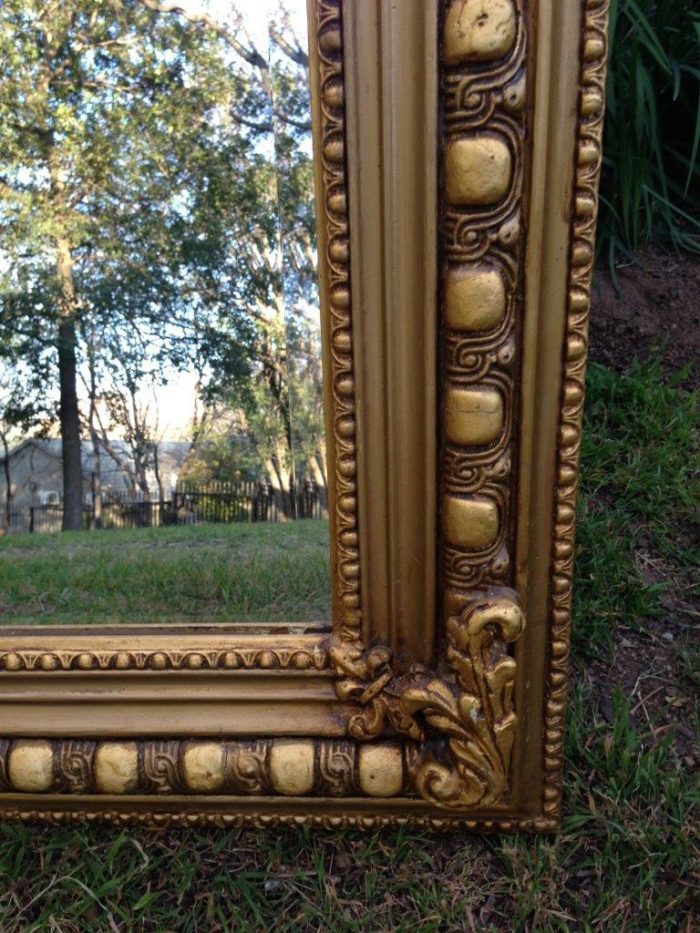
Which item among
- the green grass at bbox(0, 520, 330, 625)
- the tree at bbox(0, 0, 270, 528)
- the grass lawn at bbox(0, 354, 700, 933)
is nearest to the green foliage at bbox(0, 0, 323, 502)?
the tree at bbox(0, 0, 270, 528)

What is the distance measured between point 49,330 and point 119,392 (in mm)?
135

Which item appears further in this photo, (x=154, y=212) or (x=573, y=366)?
(x=154, y=212)

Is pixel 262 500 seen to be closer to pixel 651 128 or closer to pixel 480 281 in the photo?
pixel 480 281

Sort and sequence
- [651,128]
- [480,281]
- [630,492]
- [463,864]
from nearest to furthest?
[480,281] → [463,864] → [630,492] → [651,128]

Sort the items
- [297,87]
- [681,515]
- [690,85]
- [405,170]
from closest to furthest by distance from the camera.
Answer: [405,170], [297,87], [681,515], [690,85]

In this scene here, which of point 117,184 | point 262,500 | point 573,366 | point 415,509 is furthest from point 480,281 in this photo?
point 117,184

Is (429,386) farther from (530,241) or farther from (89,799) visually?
(89,799)

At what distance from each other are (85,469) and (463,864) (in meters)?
0.73

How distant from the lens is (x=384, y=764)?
34.4 inches

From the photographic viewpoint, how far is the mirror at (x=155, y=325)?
2.99ft

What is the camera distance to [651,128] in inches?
56.2

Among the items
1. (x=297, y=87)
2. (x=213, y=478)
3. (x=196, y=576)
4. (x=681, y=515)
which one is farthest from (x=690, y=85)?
(x=196, y=576)

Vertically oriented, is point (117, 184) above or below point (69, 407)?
above

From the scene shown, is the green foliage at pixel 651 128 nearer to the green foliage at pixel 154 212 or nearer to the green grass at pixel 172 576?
the green foliage at pixel 154 212
